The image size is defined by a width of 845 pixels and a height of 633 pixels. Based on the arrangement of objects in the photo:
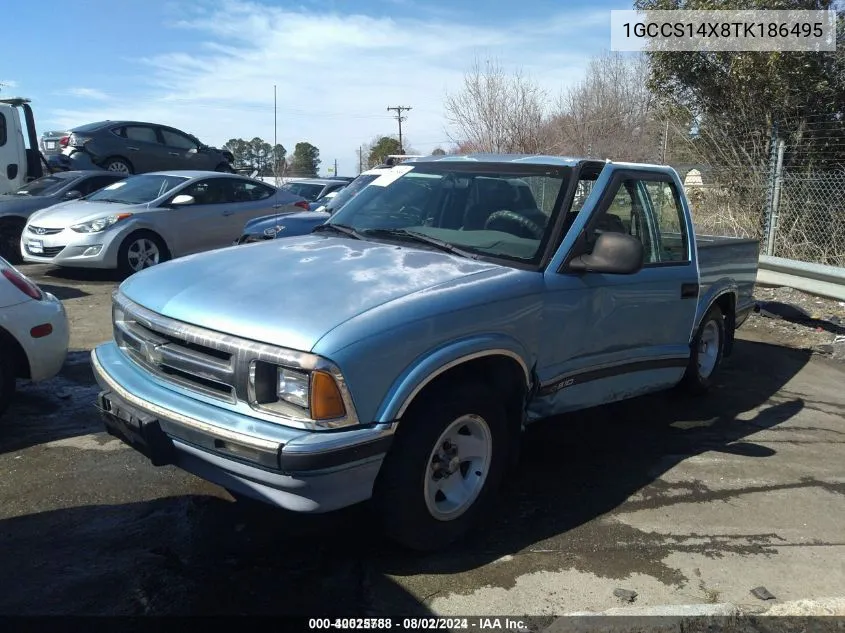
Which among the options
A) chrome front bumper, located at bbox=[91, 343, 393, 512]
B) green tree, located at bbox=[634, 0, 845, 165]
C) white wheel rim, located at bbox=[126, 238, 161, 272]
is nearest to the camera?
chrome front bumper, located at bbox=[91, 343, 393, 512]

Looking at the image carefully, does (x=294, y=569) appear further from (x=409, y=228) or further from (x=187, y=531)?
(x=409, y=228)

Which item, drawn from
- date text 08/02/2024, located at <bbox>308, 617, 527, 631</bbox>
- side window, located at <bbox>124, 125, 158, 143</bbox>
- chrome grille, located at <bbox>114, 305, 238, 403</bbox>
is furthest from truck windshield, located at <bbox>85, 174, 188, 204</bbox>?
date text 08/02/2024, located at <bbox>308, 617, 527, 631</bbox>

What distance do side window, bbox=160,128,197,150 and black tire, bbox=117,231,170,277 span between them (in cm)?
728

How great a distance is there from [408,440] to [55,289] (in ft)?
25.3

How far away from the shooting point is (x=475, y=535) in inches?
139

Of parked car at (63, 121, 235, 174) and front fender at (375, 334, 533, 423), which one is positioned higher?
parked car at (63, 121, 235, 174)

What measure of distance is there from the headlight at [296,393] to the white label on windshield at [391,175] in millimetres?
2099

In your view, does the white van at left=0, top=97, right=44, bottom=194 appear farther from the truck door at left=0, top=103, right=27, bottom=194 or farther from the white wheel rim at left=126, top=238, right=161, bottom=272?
the white wheel rim at left=126, top=238, right=161, bottom=272

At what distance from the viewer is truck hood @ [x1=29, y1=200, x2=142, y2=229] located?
9.66 meters

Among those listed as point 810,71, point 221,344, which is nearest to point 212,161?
point 810,71

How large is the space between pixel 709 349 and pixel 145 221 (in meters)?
7.43

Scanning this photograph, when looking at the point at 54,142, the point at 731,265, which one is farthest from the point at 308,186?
the point at 731,265

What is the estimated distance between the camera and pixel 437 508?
326 cm

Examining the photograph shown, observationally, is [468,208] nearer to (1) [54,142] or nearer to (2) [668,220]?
(2) [668,220]
